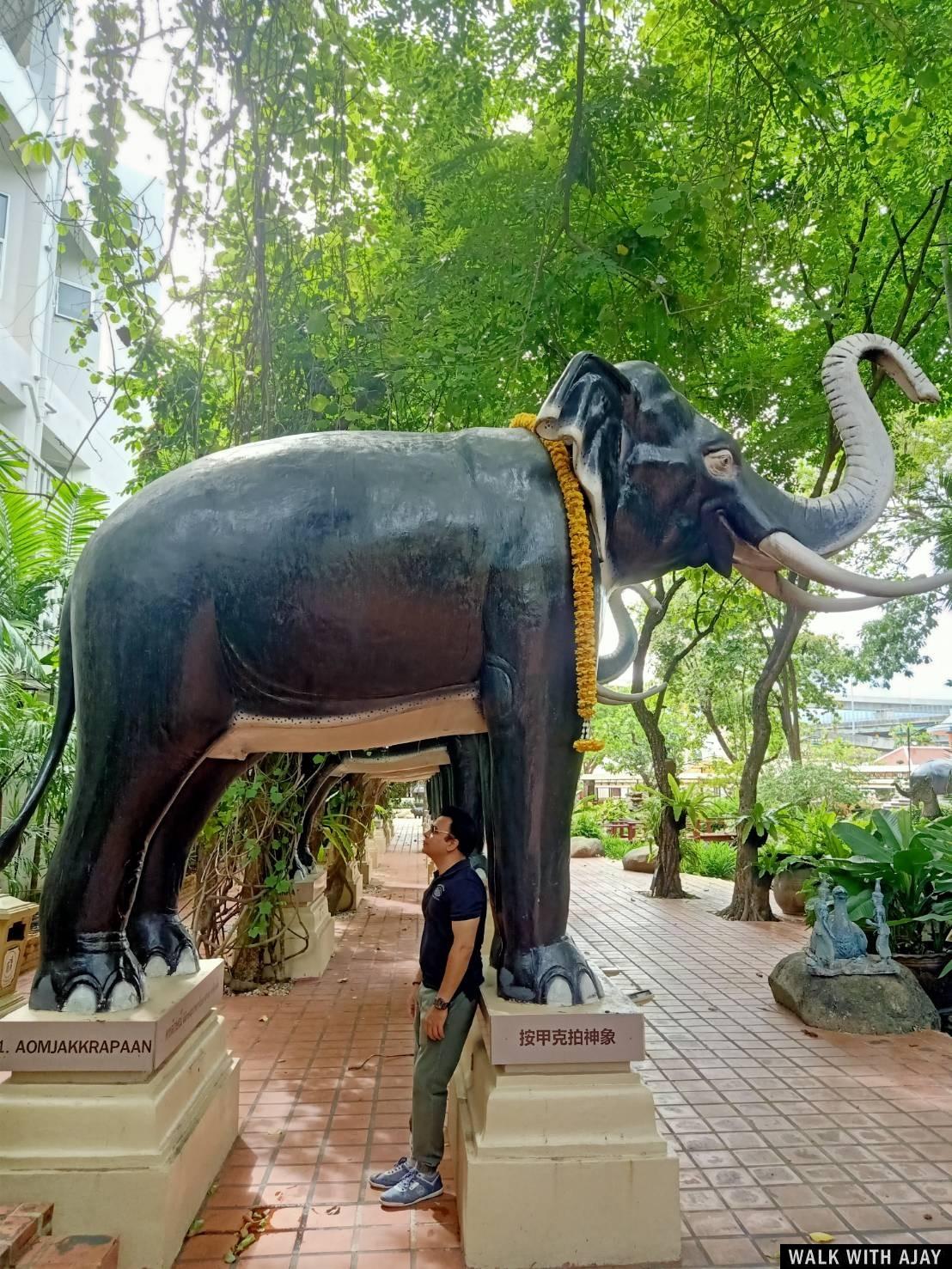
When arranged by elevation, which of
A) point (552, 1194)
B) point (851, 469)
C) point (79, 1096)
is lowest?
point (552, 1194)

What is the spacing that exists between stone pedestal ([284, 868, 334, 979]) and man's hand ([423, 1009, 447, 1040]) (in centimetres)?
376

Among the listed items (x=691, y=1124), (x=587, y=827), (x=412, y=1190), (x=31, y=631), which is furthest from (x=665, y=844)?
(x=412, y=1190)

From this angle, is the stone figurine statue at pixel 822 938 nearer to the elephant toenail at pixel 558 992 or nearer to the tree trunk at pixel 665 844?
the elephant toenail at pixel 558 992

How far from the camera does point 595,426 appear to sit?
2.83 m

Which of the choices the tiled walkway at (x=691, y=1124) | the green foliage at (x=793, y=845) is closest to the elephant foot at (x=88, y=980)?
the tiled walkway at (x=691, y=1124)

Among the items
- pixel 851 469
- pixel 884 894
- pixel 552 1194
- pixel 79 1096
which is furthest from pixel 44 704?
pixel 884 894

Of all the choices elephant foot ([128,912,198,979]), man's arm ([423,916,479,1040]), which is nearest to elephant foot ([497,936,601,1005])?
man's arm ([423,916,479,1040])

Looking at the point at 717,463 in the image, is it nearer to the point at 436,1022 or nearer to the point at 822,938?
the point at 436,1022

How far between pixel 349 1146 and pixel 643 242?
4835 millimetres

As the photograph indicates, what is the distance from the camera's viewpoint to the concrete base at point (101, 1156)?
7.97 ft

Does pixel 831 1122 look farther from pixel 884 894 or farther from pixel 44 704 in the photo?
pixel 44 704

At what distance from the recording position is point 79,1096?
2.51 metres

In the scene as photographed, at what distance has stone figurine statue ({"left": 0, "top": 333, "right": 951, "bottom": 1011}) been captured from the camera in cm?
263

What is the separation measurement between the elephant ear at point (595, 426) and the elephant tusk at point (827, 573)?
1.80 ft
